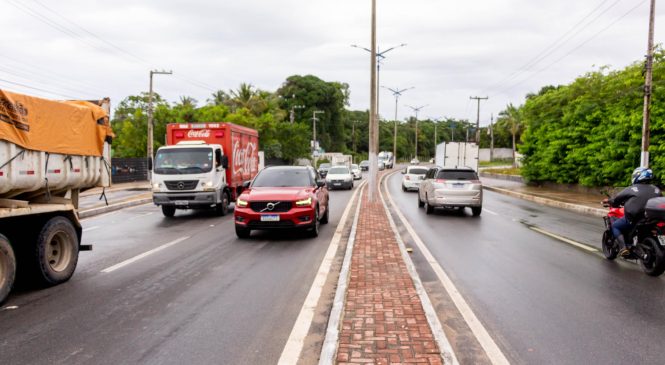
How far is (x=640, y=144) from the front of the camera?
69.5 feet

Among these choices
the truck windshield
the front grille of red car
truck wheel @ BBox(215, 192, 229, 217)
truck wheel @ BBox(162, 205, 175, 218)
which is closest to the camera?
the front grille of red car

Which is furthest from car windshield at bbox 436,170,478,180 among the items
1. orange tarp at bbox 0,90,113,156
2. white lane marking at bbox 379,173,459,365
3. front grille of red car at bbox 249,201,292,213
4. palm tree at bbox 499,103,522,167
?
palm tree at bbox 499,103,522,167

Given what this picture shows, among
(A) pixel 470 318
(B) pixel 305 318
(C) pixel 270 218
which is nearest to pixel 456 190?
(C) pixel 270 218

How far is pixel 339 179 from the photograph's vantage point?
106 feet

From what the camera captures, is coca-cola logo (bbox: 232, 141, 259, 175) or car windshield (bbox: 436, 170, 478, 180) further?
coca-cola logo (bbox: 232, 141, 259, 175)

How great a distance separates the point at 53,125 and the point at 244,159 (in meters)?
12.7

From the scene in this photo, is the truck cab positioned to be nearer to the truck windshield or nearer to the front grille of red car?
the truck windshield

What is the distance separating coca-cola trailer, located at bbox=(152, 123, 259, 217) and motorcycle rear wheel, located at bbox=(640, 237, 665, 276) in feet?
38.9

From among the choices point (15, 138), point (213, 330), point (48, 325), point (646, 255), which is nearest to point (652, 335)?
Result: point (646, 255)

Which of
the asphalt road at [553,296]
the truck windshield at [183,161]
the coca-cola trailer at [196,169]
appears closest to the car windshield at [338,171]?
the coca-cola trailer at [196,169]

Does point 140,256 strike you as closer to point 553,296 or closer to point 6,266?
point 6,266

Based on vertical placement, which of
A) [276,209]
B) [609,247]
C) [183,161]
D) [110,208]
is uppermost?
[183,161]

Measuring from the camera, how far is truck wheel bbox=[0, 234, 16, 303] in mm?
6082

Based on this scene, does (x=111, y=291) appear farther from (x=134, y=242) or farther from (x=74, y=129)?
(x=134, y=242)
